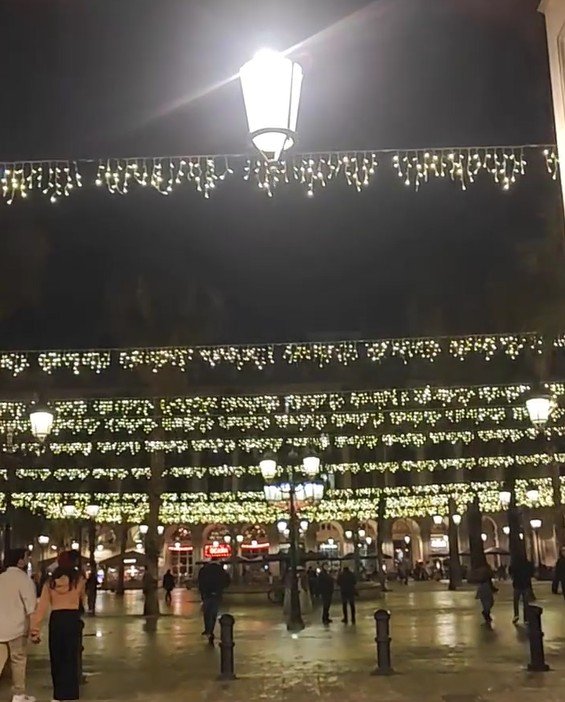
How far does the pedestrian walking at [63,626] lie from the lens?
898 centimetres

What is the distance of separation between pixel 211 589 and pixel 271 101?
53.4 ft

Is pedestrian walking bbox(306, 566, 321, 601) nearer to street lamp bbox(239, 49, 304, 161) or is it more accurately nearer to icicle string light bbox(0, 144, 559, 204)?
icicle string light bbox(0, 144, 559, 204)

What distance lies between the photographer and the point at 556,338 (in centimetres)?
1817

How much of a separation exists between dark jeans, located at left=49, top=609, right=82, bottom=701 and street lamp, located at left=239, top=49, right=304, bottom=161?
19.3 ft

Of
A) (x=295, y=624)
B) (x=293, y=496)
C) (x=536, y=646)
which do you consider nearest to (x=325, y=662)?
(x=536, y=646)

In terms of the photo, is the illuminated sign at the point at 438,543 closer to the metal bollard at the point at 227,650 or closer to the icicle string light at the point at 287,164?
the metal bollard at the point at 227,650

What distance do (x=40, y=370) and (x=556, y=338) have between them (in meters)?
10.8

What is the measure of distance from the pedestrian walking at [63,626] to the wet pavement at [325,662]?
281 cm

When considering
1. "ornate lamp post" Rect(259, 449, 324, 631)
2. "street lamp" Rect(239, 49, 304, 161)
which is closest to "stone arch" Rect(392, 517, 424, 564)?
"ornate lamp post" Rect(259, 449, 324, 631)

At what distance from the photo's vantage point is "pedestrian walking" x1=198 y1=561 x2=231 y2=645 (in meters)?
19.4

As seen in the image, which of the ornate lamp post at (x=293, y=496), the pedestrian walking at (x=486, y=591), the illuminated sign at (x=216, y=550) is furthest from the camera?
the illuminated sign at (x=216, y=550)

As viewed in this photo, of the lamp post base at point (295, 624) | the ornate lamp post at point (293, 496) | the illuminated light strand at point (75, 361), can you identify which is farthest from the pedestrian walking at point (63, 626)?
the lamp post base at point (295, 624)

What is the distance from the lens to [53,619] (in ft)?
29.7

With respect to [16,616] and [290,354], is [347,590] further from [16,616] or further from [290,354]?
[16,616]
